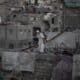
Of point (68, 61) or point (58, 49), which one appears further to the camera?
point (58, 49)

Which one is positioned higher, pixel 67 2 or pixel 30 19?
pixel 67 2

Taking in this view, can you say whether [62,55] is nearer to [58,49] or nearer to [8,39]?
[58,49]

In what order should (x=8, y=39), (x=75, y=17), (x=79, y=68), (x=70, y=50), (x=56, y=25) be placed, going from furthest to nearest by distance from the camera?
(x=56, y=25) < (x=75, y=17) < (x=8, y=39) < (x=70, y=50) < (x=79, y=68)

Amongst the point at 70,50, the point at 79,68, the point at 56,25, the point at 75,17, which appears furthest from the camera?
the point at 56,25

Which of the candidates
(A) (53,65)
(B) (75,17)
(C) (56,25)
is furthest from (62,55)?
(C) (56,25)

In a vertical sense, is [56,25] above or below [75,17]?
below

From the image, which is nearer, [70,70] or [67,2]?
[70,70]

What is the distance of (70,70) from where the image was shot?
7.38 metres

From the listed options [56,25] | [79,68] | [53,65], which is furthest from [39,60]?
[56,25]

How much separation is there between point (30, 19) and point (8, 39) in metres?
8.88

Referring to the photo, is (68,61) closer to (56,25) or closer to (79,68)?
(79,68)

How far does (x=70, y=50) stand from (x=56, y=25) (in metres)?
9.70

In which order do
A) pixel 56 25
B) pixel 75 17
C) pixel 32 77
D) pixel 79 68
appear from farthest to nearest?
pixel 56 25, pixel 75 17, pixel 32 77, pixel 79 68

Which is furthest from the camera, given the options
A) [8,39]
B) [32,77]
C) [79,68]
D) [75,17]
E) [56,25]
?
[56,25]
